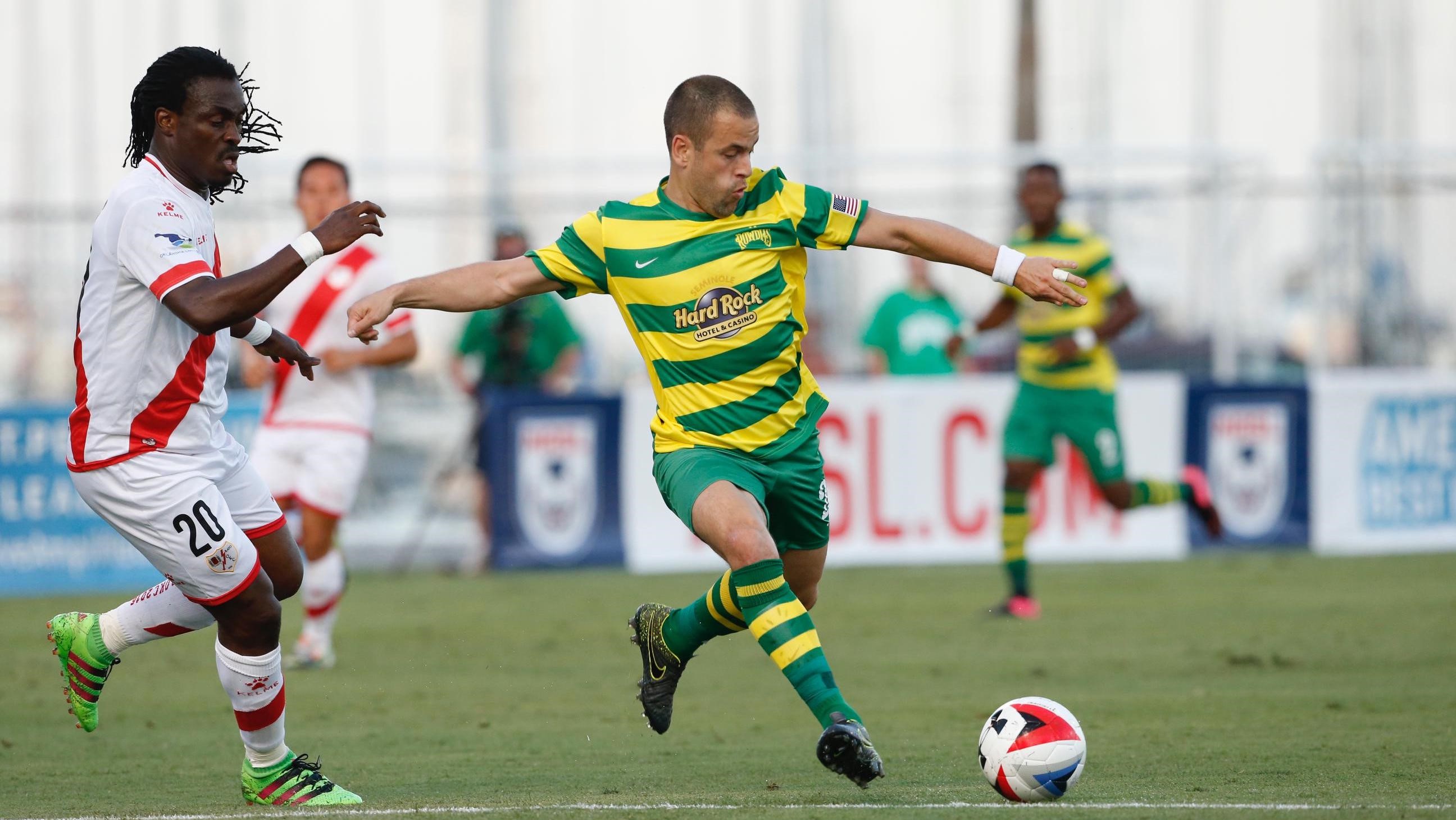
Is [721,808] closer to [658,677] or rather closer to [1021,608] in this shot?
[658,677]

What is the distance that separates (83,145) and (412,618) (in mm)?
9576

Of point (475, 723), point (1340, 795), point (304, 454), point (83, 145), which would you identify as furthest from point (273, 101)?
point (1340, 795)

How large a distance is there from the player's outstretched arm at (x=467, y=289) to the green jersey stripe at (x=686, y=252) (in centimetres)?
24

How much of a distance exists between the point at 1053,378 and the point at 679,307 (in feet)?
17.8

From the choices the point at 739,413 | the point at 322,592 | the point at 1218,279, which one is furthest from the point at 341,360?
the point at 1218,279

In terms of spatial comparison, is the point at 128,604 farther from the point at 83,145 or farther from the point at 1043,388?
the point at 83,145

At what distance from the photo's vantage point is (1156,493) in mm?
11391

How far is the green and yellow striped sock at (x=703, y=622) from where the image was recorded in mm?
6215

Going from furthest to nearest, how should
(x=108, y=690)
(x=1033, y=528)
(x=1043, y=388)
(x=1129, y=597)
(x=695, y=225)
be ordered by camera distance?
(x=1033, y=528)
(x=1129, y=597)
(x=1043, y=388)
(x=108, y=690)
(x=695, y=225)

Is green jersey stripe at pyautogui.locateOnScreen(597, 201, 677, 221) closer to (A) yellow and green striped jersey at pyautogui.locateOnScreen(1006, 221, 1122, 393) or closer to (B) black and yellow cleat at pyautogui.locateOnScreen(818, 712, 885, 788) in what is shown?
(B) black and yellow cleat at pyautogui.locateOnScreen(818, 712, 885, 788)

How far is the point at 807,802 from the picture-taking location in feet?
17.9

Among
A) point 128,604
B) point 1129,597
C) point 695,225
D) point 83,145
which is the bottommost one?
point 1129,597

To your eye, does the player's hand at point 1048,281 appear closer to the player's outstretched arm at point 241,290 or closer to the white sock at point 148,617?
the player's outstretched arm at point 241,290

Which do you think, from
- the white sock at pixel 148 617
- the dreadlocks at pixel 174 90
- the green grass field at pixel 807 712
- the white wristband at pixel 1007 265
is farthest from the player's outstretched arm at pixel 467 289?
the green grass field at pixel 807 712
